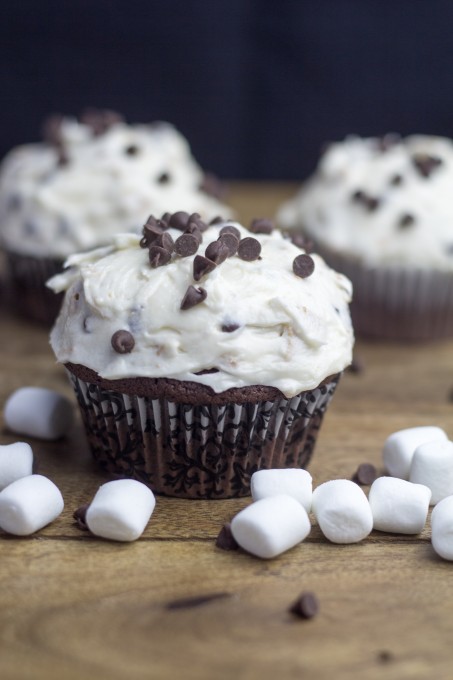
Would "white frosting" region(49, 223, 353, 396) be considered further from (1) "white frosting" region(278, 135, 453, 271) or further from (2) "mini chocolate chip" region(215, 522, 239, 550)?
(1) "white frosting" region(278, 135, 453, 271)

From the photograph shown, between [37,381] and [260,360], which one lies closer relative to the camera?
[260,360]

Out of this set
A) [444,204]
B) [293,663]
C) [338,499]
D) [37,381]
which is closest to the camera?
[293,663]

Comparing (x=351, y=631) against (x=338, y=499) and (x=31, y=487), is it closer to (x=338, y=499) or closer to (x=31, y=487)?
(x=338, y=499)

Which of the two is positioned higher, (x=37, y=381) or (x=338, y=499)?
(x=338, y=499)

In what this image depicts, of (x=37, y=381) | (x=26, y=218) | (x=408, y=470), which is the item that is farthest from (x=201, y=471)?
(x=26, y=218)

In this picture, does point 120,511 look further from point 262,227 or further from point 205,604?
point 262,227

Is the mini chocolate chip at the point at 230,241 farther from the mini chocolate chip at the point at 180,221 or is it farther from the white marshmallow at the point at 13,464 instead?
the white marshmallow at the point at 13,464
